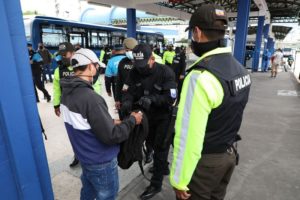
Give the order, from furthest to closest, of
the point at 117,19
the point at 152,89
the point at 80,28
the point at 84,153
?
the point at 117,19
the point at 80,28
the point at 152,89
the point at 84,153

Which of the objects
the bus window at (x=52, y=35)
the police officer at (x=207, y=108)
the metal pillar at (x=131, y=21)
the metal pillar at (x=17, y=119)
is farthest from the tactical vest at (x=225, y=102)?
the metal pillar at (x=131, y=21)

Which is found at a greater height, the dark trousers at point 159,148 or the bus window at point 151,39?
the bus window at point 151,39

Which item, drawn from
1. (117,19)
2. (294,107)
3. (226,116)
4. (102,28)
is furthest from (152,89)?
(117,19)

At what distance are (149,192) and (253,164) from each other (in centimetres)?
192

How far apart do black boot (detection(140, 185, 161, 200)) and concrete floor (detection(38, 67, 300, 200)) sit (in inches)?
2.5

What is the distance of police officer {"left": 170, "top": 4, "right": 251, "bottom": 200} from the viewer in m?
1.36

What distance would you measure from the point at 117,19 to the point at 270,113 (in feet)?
85.4

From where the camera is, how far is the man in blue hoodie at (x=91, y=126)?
1.65 meters

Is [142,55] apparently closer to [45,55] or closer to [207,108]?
[207,108]

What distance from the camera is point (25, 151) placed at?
1.99 meters

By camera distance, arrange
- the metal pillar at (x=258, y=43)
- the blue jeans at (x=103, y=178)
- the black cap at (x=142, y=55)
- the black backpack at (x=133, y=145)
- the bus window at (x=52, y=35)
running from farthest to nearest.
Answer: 1. the metal pillar at (x=258, y=43)
2. the bus window at (x=52, y=35)
3. the black cap at (x=142, y=55)
4. the black backpack at (x=133, y=145)
5. the blue jeans at (x=103, y=178)

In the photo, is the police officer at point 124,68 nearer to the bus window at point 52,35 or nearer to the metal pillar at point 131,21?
the bus window at point 52,35

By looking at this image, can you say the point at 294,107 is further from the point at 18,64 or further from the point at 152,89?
the point at 18,64

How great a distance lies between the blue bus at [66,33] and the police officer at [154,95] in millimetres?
10117
